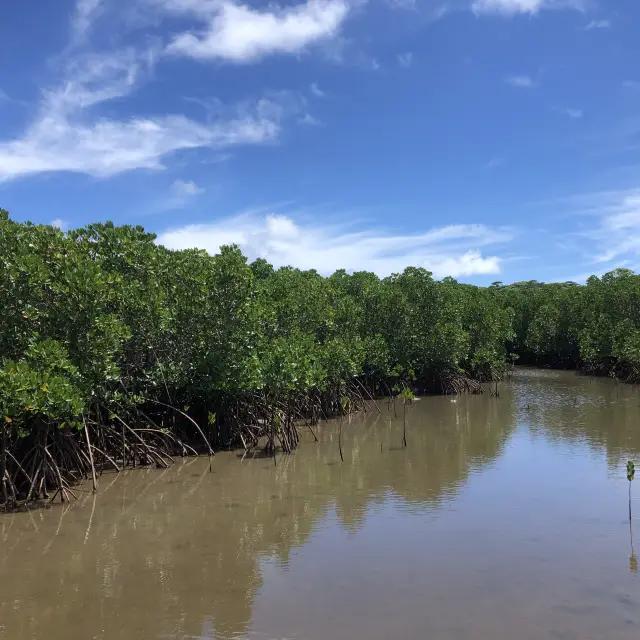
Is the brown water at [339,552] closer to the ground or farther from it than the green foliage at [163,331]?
closer to the ground

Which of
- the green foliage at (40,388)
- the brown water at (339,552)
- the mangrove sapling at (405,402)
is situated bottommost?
the brown water at (339,552)

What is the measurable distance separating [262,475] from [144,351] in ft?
11.0

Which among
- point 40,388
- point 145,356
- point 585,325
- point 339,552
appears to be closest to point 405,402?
point 145,356

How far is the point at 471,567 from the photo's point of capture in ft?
21.4

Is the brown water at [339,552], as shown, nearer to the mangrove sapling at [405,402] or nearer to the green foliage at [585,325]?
the mangrove sapling at [405,402]

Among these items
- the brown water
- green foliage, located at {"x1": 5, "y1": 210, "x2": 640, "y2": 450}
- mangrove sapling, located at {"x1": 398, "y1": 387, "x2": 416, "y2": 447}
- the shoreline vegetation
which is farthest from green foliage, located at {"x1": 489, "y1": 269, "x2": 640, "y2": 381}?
the brown water

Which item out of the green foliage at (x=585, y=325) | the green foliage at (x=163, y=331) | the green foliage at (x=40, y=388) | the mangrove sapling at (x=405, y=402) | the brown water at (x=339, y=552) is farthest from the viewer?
the green foliage at (x=585, y=325)

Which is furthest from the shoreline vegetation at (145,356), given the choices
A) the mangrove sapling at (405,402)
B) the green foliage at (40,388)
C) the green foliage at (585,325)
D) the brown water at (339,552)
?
the green foliage at (585,325)

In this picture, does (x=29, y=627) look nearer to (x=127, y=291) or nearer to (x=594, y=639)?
(x=594, y=639)

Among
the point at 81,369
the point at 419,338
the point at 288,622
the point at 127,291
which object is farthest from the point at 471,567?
the point at 419,338

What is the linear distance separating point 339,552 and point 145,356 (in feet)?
20.2

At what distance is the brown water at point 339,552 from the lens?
5398mm

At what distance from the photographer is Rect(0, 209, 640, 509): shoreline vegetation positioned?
28.0ft

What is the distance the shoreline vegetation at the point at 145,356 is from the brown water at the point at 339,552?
2.58ft
